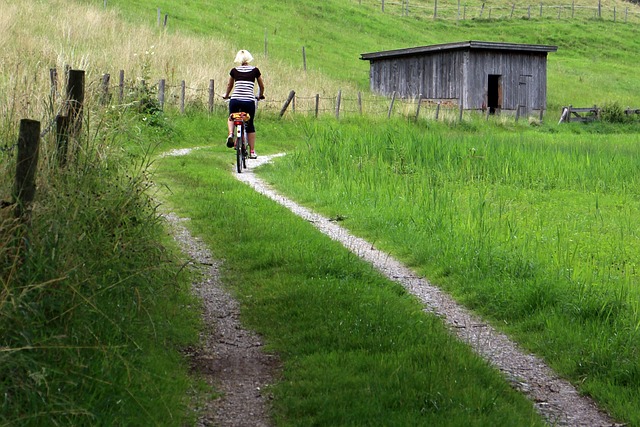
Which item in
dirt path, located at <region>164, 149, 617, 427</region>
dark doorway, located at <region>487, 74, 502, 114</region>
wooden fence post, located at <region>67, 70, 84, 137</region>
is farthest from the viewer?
dark doorway, located at <region>487, 74, 502, 114</region>

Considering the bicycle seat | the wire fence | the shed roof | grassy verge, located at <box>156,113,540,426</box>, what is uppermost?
the wire fence

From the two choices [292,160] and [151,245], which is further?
[292,160]

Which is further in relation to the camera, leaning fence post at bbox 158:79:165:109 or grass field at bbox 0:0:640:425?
leaning fence post at bbox 158:79:165:109

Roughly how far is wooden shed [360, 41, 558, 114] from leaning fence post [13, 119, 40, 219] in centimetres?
3453

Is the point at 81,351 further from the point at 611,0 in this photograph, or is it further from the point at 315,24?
the point at 611,0

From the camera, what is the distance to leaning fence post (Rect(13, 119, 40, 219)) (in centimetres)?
508

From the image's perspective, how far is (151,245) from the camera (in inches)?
264

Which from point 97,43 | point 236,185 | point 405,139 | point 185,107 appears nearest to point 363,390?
point 236,185

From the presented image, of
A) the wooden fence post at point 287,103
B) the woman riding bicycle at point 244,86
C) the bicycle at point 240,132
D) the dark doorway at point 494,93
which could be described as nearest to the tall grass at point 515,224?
the bicycle at point 240,132

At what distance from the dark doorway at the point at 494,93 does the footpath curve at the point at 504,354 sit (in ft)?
103

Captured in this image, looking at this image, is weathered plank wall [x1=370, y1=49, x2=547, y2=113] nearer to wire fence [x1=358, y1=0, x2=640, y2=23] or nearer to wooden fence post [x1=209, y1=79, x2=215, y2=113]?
wooden fence post [x1=209, y1=79, x2=215, y2=113]

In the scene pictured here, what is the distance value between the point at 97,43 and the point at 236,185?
60.0ft

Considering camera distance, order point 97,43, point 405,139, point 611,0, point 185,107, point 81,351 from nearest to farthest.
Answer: point 81,351 → point 405,139 → point 185,107 → point 97,43 → point 611,0

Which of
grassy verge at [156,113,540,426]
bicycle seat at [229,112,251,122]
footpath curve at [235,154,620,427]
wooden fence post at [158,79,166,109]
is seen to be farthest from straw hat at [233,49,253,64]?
wooden fence post at [158,79,166,109]
